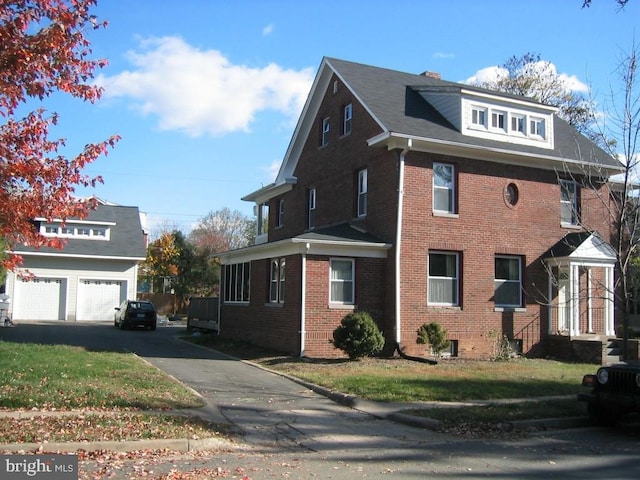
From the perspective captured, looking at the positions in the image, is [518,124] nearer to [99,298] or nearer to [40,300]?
[99,298]

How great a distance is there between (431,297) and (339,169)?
19.5 feet

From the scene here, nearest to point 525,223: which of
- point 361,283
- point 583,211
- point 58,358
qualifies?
point 583,211

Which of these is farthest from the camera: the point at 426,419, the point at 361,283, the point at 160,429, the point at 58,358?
the point at 361,283

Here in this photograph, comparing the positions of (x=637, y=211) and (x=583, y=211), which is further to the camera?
(x=583, y=211)

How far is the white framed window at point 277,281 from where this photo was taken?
20109mm

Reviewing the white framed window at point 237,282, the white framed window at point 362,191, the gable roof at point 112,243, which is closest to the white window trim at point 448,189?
the white framed window at point 362,191

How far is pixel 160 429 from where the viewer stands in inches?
347

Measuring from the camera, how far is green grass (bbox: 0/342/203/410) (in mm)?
10156

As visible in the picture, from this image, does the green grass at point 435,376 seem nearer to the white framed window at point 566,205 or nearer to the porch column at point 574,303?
the porch column at point 574,303

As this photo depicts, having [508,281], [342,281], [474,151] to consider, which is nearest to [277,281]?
[342,281]

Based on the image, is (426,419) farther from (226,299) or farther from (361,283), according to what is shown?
(226,299)

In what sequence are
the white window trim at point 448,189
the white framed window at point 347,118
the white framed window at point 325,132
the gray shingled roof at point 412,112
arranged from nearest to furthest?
the white window trim at point 448,189 → the gray shingled roof at point 412,112 → the white framed window at point 347,118 → the white framed window at point 325,132

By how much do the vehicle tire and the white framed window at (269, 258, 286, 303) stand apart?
1071cm

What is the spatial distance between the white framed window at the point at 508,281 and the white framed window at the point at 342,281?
5.06 m
